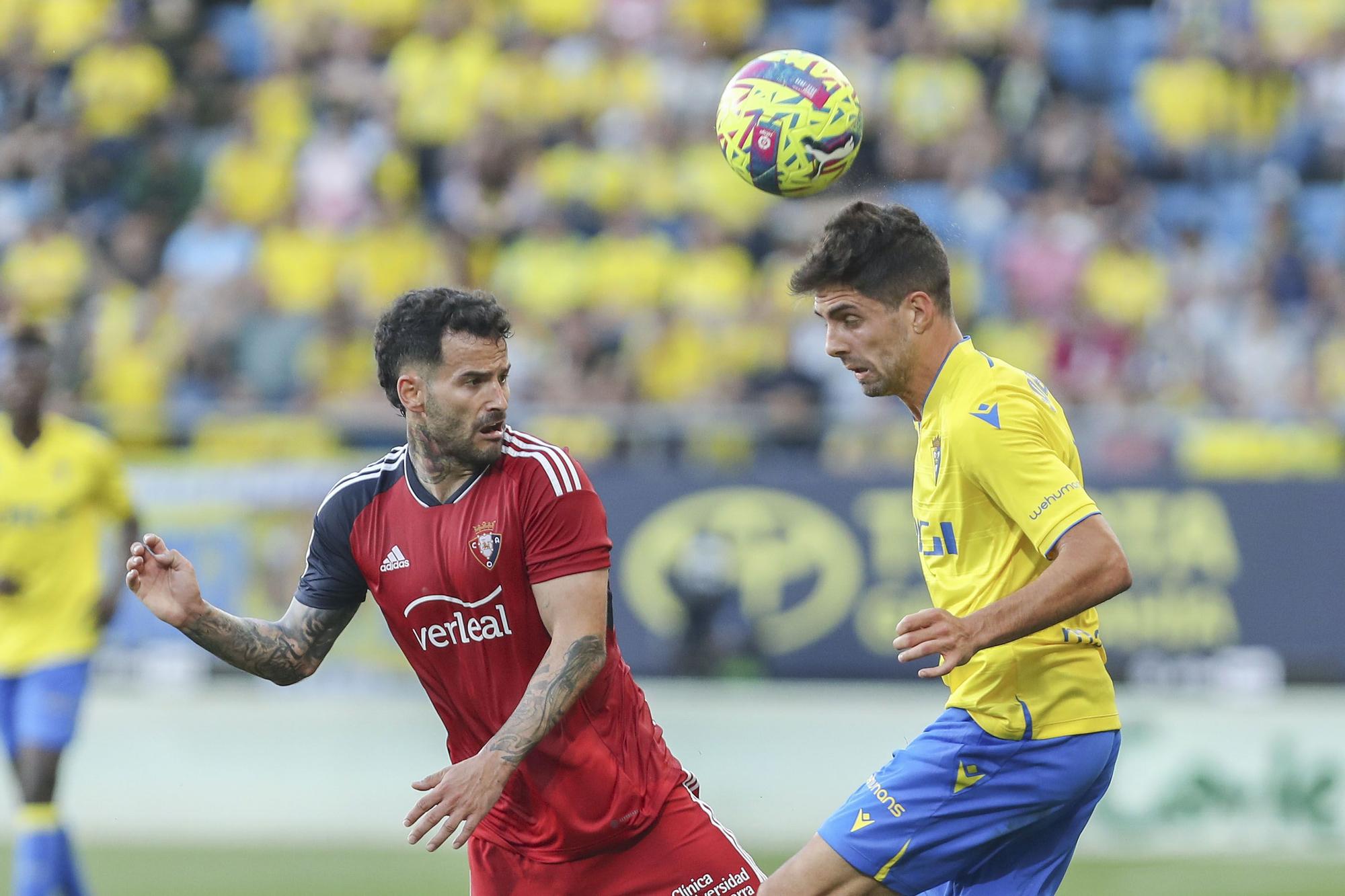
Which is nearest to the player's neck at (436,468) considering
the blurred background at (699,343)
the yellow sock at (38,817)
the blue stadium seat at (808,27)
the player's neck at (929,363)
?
the player's neck at (929,363)

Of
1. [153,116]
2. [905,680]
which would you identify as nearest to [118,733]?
[905,680]

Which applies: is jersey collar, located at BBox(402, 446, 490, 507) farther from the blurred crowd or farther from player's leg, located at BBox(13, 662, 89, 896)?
the blurred crowd

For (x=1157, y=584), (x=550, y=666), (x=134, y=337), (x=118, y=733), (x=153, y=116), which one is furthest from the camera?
(x=153, y=116)

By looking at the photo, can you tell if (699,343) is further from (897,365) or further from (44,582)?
(897,365)

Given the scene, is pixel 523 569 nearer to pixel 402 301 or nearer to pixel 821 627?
pixel 402 301

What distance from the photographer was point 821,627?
1102 cm

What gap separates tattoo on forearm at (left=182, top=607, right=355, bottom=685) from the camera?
5.01 meters

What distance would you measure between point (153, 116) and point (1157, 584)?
9635 millimetres

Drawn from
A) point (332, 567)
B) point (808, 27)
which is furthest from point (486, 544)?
point (808, 27)

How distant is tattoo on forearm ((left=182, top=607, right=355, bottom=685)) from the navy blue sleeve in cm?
3

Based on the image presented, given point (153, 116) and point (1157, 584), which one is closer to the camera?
point (1157, 584)

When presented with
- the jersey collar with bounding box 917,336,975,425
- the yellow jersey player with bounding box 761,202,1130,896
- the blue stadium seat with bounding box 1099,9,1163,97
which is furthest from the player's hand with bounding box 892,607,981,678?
the blue stadium seat with bounding box 1099,9,1163,97

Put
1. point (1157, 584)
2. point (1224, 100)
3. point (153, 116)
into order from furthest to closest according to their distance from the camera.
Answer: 1. point (153, 116)
2. point (1224, 100)
3. point (1157, 584)

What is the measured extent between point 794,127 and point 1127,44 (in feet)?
32.9
